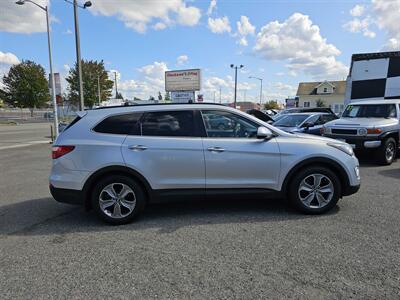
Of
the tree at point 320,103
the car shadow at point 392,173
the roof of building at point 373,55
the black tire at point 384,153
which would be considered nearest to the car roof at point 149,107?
the car shadow at point 392,173

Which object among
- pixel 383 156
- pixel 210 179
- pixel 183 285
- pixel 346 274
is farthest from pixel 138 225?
pixel 383 156

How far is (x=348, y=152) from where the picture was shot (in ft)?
15.4

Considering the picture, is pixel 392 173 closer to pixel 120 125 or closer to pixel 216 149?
pixel 216 149

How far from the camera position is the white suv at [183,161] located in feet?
14.1

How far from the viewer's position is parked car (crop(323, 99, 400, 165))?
845cm

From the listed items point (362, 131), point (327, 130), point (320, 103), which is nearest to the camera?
point (362, 131)

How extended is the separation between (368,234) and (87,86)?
163 feet

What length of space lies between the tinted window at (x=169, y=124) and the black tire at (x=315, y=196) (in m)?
1.69

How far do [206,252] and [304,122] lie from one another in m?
9.11

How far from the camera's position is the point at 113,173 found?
4.37 m

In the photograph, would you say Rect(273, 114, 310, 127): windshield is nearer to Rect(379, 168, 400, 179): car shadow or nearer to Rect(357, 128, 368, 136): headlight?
Rect(357, 128, 368, 136): headlight

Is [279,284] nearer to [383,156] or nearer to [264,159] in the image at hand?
[264,159]

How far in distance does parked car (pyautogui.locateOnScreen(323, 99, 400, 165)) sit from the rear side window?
6703 millimetres

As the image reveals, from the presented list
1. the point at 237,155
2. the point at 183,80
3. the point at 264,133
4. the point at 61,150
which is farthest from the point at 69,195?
the point at 183,80
